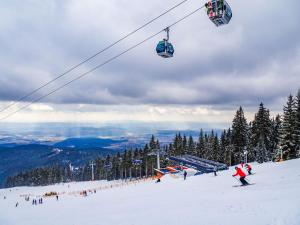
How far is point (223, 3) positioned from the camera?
15.6 metres

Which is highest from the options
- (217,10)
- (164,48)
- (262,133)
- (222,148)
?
(217,10)

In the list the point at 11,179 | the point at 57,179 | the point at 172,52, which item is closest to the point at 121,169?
the point at 57,179

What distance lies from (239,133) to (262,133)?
4.77 meters

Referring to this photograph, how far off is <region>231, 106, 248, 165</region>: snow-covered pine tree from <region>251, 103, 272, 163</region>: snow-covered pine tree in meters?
2.27

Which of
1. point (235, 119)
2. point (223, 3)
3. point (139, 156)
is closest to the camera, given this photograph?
point (223, 3)

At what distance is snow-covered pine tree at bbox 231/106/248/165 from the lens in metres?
68.1

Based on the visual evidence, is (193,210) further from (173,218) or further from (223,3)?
(223,3)

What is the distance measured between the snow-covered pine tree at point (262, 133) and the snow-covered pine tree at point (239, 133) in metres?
2.27

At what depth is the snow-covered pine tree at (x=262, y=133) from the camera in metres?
67.0

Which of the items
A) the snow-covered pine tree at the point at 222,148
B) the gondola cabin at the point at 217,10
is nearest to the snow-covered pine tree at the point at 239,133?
the snow-covered pine tree at the point at 222,148

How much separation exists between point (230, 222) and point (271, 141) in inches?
2546

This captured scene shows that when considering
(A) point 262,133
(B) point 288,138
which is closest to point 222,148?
(A) point 262,133

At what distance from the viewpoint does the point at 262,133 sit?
220ft

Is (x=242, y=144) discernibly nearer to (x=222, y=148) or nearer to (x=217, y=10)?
(x=222, y=148)
